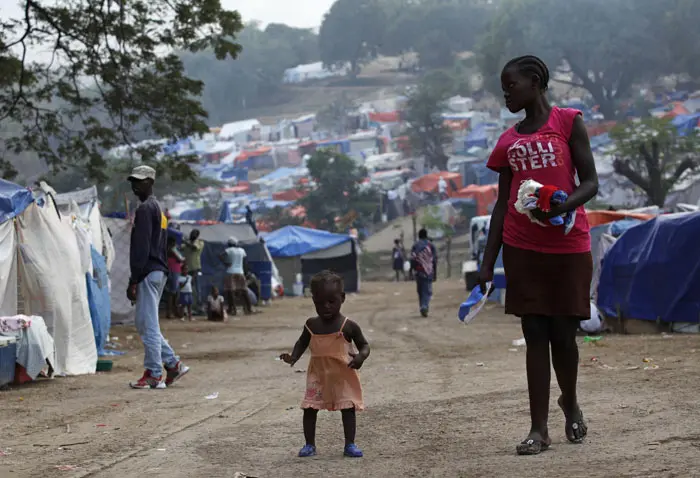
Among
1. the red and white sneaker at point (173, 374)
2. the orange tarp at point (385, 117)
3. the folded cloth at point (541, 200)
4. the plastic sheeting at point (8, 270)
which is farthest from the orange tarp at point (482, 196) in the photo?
the orange tarp at point (385, 117)

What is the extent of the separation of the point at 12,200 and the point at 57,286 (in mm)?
1013

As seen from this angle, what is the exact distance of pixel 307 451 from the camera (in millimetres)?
5828

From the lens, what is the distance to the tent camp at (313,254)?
36875mm

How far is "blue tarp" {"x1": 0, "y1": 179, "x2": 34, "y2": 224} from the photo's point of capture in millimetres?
10867

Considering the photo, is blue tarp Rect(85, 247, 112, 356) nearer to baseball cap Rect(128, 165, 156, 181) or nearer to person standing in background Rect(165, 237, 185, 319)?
baseball cap Rect(128, 165, 156, 181)

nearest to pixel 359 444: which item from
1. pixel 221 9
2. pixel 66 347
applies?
pixel 66 347

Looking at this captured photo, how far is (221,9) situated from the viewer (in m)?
18.3

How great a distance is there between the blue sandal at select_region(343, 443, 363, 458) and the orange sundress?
194mm

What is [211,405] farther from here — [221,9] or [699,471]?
[221,9]

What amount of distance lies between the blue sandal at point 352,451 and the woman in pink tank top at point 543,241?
0.84m

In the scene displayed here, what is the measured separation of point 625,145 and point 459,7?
429ft

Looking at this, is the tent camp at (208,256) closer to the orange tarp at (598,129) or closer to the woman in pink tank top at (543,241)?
the woman in pink tank top at (543,241)

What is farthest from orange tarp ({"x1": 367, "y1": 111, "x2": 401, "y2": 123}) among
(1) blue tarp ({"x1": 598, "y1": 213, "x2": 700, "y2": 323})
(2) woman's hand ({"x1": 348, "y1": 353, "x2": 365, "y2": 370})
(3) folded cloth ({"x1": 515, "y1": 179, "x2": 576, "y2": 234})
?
(3) folded cloth ({"x1": 515, "y1": 179, "x2": 576, "y2": 234})

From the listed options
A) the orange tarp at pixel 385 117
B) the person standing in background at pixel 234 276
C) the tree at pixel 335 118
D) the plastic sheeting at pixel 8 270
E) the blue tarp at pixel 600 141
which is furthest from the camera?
the tree at pixel 335 118
